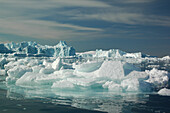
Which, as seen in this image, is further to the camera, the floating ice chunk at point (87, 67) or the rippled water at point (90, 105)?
the floating ice chunk at point (87, 67)

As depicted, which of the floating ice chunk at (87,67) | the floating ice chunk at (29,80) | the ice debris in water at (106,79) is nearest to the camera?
the ice debris in water at (106,79)

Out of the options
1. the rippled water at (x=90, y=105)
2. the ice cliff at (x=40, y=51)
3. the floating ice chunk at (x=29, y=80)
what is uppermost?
the ice cliff at (x=40, y=51)

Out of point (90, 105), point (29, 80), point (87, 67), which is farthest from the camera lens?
point (29, 80)

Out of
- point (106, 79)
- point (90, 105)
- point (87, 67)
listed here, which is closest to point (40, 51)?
point (87, 67)

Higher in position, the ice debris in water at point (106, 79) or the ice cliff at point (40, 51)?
the ice cliff at point (40, 51)

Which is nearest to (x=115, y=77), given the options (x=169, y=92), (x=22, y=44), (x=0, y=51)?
(x=169, y=92)

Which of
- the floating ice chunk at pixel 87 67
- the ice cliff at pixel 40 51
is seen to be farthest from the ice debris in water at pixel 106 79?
the ice cliff at pixel 40 51

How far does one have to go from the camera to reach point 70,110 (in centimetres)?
775

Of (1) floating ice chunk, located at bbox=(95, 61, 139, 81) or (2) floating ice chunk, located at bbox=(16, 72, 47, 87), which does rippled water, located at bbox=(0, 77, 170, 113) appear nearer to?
(1) floating ice chunk, located at bbox=(95, 61, 139, 81)

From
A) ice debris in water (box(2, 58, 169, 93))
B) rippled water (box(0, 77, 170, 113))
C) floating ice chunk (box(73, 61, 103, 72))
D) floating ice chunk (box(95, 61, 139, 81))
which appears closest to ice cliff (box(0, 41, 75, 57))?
ice debris in water (box(2, 58, 169, 93))

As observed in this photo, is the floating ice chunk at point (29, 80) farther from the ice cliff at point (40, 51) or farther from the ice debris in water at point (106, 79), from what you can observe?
the ice cliff at point (40, 51)

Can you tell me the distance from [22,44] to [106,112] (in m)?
101

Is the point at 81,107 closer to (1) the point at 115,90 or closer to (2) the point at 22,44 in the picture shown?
(1) the point at 115,90

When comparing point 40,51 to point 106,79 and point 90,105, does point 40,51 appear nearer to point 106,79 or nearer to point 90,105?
point 106,79
